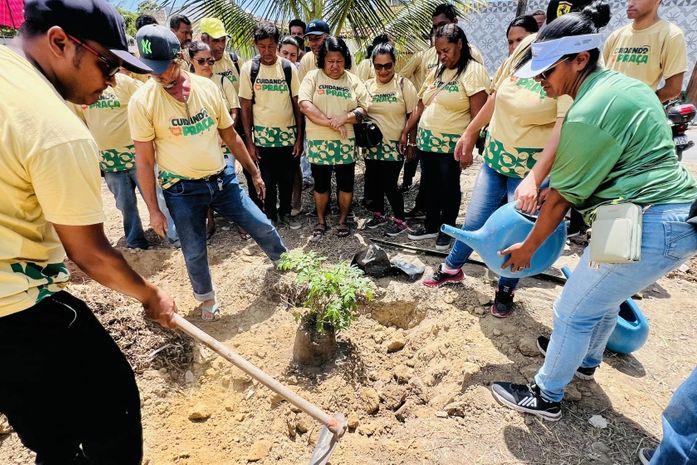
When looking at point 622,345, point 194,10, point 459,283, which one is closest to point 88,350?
point 459,283

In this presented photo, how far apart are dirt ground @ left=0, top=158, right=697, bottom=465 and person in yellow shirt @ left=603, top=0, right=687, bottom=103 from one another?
5.55 feet

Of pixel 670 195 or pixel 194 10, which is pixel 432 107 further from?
pixel 194 10

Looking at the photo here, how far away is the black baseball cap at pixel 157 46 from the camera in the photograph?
234 cm

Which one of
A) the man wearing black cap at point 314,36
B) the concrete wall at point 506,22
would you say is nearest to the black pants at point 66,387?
the man wearing black cap at point 314,36

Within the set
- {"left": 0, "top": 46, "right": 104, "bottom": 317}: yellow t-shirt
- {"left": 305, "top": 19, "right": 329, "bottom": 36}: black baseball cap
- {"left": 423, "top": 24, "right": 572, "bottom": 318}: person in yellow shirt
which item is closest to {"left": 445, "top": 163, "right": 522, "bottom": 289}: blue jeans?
{"left": 423, "top": 24, "right": 572, "bottom": 318}: person in yellow shirt

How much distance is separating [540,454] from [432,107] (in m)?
2.81

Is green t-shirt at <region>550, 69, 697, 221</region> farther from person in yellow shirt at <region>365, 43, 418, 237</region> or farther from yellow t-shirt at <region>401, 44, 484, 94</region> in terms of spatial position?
yellow t-shirt at <region>401, 44, 484, 94</region>

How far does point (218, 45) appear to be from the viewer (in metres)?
4.32

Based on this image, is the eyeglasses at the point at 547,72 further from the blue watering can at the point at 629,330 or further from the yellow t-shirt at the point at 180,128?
the yellow t-shirt at the point at 180,128

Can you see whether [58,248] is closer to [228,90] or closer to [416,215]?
[228,90]

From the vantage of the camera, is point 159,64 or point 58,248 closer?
point 58,248

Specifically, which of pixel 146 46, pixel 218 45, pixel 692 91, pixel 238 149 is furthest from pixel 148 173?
pixel 692 91

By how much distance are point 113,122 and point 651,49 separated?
4765mm

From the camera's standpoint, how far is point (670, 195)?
1.63 m
